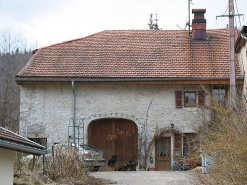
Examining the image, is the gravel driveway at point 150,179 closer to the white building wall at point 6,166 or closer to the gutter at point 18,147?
the gutter at point 18,147

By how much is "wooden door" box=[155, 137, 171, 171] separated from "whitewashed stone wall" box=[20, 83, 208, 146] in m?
0.85

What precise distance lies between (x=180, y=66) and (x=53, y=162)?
10.4m

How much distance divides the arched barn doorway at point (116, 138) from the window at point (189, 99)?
279cm

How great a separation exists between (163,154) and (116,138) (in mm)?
2433

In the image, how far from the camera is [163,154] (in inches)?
852

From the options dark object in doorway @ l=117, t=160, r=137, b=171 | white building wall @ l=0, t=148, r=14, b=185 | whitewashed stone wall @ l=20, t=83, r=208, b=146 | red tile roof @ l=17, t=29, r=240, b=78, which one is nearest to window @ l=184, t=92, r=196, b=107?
whitewashed stone wall @ l=20, t=83, r=208, b=146

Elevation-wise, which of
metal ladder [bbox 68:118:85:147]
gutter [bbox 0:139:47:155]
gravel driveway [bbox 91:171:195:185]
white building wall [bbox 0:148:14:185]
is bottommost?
gravel driveway [bbox 91:171:195:185]

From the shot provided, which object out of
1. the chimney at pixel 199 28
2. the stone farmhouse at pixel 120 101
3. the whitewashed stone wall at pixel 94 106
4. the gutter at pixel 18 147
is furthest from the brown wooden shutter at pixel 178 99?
the gutter at pixel 18 147

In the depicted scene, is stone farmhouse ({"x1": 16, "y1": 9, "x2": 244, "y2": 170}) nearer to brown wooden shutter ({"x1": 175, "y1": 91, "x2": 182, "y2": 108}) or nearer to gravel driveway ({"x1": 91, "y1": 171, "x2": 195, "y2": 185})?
brown wooden shutter ({"x1": 175, "y1": 91, "x2": 182, "y2": 108})

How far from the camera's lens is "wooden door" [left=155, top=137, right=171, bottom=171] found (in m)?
21.5

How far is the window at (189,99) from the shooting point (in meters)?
21.5

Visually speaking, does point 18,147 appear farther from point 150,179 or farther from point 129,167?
point 129,167

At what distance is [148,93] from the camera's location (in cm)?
2159

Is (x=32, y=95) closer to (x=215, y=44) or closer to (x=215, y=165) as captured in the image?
(x=215, y=44)
